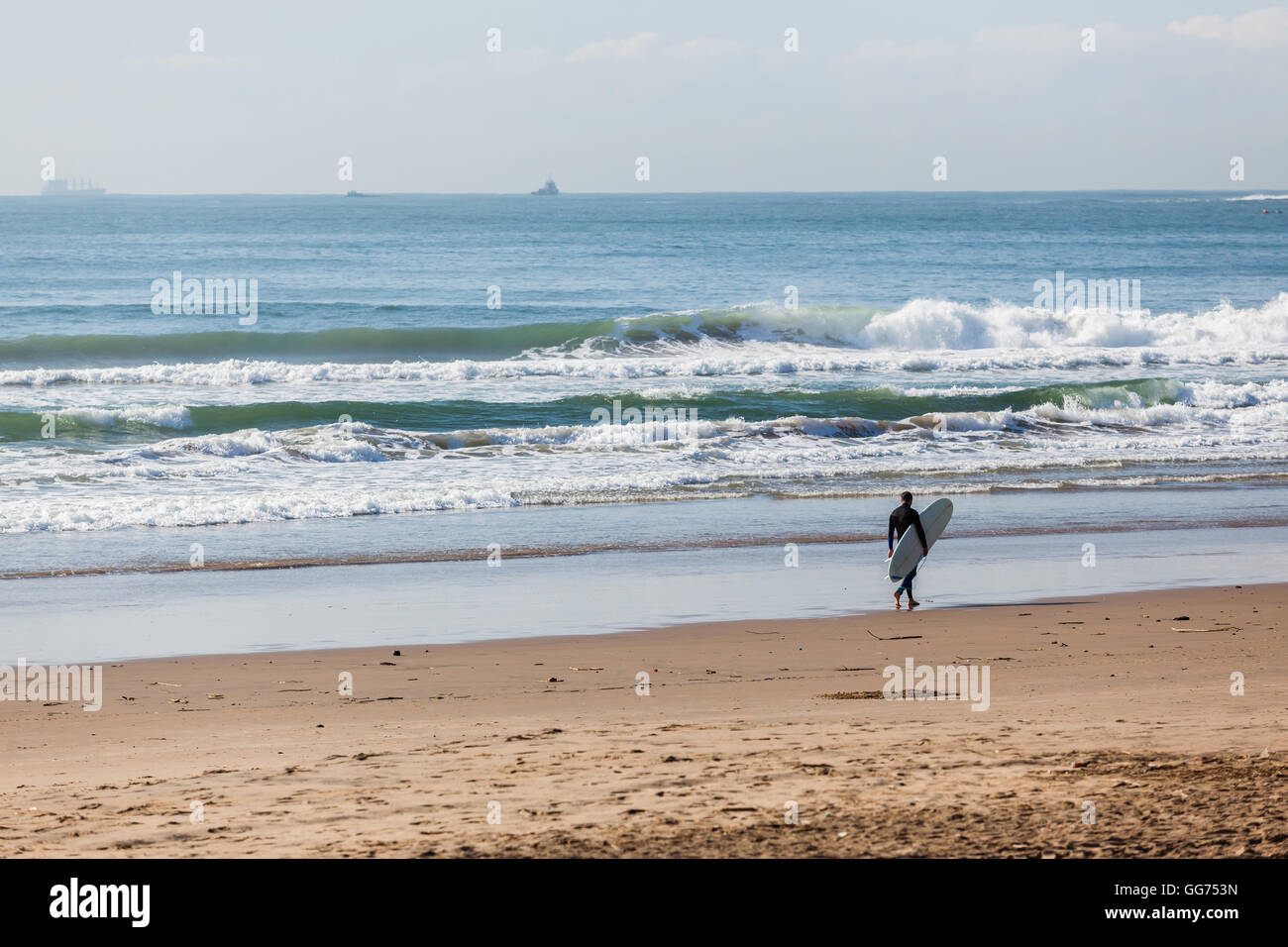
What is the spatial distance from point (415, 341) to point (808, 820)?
3312 centimetres

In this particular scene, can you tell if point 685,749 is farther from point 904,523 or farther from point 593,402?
point 593,402

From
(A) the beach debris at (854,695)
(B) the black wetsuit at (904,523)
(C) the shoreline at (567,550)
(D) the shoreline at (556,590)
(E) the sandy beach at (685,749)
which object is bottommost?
(A) the beach debris at (854,695)

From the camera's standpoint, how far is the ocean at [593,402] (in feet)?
52.4

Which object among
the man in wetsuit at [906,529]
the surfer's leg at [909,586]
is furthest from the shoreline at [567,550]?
the surfer's leg at [909,586]

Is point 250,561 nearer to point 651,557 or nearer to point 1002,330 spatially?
point 651,557

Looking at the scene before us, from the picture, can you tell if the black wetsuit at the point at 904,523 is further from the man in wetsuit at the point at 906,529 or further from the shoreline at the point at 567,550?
the shoreline at the point at 567,550

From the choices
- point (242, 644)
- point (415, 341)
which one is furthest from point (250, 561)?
point (415, 341)

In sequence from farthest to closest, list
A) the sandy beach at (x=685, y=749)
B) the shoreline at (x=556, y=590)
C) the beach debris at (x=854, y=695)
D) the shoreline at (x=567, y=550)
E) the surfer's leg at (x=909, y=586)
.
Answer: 1. the shoreline at (x=567, y=550)
2. the surfer's leg at (x=909, y=586)
3. the shoreline at (x=556, y=590)
4. the beach debris at (x=854, y=695)
5. the sandy beach at (x=685, y=749)

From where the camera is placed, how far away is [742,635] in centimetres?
1028

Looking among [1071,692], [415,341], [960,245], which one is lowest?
[1071,692]

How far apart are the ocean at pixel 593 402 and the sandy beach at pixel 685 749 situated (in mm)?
4980

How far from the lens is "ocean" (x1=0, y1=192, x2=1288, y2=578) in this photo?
16.0m

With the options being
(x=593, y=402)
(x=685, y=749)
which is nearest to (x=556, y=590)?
(x=685, y=749)

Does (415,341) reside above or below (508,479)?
above
